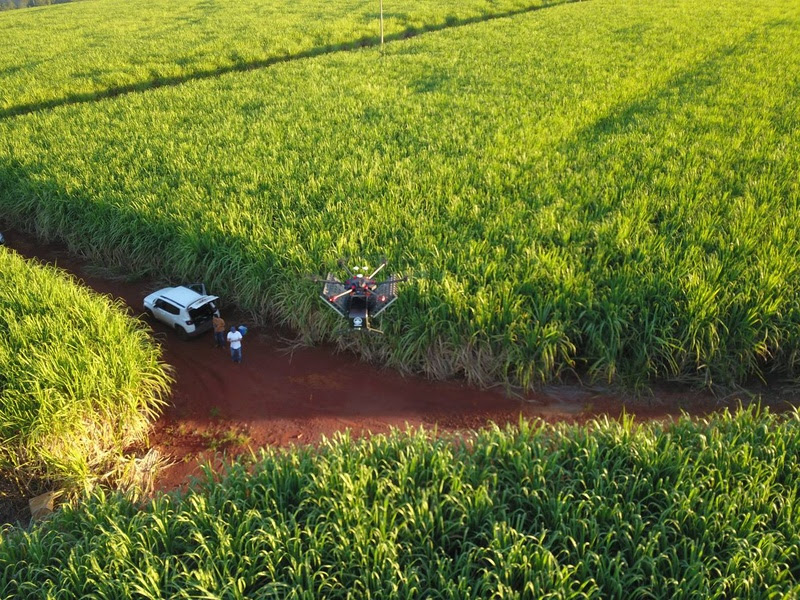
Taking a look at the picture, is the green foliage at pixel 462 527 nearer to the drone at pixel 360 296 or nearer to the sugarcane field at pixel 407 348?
the sugarcane field at pixel 407 348

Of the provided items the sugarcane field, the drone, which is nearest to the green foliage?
the sugarcane field

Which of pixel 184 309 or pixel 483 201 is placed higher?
pixel 483 201

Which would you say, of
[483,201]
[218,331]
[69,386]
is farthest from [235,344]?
[483,201]

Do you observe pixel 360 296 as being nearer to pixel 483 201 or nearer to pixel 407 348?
pixel 407 348

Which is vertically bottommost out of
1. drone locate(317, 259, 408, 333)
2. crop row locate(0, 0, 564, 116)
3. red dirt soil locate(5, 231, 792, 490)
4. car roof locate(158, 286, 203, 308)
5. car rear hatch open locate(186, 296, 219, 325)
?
red dirt soil locate(5, 231, 792, 490)

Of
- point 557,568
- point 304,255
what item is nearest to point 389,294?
point 304,255

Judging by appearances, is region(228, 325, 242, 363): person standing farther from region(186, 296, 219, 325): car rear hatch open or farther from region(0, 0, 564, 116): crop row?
region(0, 0, 564, 116): crop row
